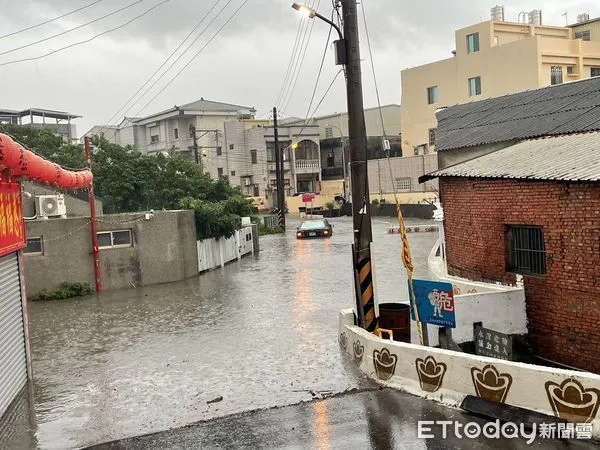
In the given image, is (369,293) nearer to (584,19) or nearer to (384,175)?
(384,175)

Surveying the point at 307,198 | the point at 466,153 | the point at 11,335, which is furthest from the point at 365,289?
the point at 307,198

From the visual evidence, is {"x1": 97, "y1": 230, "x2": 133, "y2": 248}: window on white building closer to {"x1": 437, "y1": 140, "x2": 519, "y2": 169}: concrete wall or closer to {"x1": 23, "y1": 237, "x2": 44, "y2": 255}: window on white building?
{"x1": 23, "y1": 237, "x2": 44, "y2": 255}: window on white building

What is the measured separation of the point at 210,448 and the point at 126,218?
53.1 feet

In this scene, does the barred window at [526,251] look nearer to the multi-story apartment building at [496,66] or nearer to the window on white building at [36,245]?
the window on white building at [36,245]

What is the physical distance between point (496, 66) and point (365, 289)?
135 ft

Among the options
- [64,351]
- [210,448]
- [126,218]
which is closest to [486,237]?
[210,448]

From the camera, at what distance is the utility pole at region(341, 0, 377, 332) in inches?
441

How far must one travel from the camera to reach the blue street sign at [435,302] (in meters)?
9.99

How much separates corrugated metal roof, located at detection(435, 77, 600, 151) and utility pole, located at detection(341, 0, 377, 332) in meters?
5.06

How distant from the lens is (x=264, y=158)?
220ft

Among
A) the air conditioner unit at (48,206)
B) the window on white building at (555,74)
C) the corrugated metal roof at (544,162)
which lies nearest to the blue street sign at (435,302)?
the corrugated metal roof at (544,162)

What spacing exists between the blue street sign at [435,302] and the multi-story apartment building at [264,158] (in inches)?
2200

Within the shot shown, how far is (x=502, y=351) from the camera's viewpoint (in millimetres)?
9961

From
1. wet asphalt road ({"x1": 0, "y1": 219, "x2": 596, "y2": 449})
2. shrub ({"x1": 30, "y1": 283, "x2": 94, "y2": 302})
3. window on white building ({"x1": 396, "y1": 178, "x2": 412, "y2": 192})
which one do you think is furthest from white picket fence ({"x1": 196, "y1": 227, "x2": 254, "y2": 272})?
window on white building ({"x1": 396, "y1": 178, "x2": 412, "y2": 192})
